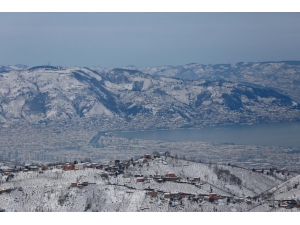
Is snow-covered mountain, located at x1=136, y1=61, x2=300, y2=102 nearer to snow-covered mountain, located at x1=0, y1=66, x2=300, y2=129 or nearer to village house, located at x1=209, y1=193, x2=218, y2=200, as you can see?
snow-covered mountain, located at x1=0, y1=66, x2=300, y2=129

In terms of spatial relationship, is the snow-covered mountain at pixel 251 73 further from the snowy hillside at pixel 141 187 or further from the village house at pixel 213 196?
the village house at pixel 213 196

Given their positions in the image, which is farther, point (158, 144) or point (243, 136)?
point (243, 136)

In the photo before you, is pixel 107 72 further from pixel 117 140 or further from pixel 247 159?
pixel 247 159

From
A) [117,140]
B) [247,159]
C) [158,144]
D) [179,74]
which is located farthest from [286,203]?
[179,74]

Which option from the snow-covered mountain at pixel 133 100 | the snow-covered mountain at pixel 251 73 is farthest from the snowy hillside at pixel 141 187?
the snow-covered mountain at pixel 251 73

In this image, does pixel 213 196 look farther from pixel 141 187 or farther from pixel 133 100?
pixel 133 100

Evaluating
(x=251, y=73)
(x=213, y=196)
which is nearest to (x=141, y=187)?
(x=213, y=196)
